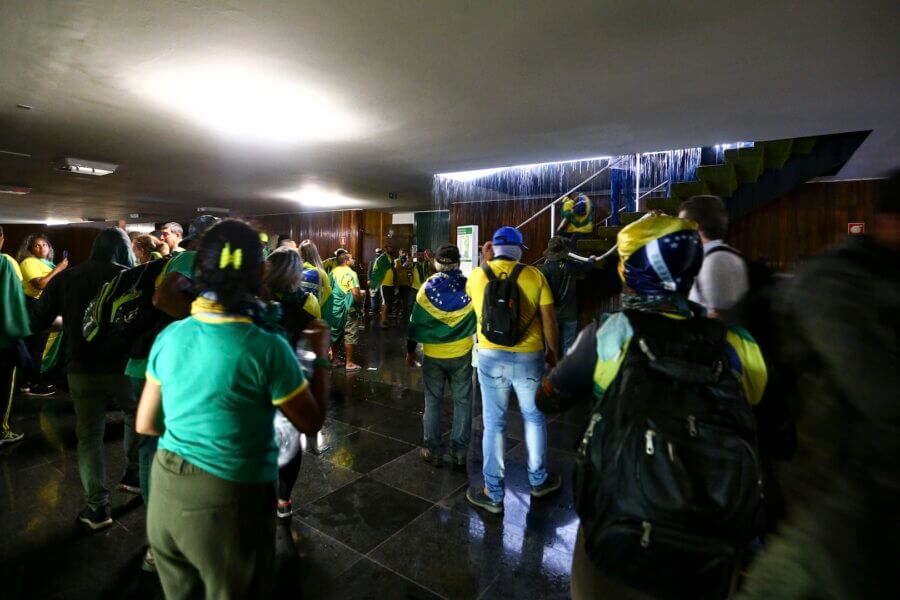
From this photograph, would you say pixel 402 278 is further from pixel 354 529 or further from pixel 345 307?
pixel 354 529

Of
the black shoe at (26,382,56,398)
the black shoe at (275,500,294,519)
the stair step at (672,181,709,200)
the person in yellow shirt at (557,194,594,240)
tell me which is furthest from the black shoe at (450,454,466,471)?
the black shoe at (26,382,56,398)

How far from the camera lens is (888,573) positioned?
2.49 feet

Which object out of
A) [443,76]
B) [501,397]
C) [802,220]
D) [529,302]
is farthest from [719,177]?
[501,397]

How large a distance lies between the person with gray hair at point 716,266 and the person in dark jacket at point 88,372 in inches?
122

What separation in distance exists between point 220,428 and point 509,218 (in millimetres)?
9225

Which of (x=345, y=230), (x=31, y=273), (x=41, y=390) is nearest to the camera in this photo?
(x=31, y=273)

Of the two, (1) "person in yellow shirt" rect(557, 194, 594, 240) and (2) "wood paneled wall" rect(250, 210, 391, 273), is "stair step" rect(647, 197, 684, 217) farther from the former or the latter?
(2) "wood paneled wall" rect(250, 210, 391, 273)

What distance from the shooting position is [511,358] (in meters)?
2.71

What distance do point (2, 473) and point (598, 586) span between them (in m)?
4.20

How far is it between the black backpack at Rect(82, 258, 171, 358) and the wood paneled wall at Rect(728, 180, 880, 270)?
9.40 m

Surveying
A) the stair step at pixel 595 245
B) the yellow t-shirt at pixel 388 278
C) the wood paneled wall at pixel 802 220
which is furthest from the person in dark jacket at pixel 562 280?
the wood paneled wall at pixel 802 220

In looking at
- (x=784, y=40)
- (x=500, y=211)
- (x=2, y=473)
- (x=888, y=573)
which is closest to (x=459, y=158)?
(x=500, y=211)

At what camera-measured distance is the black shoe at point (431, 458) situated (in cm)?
340

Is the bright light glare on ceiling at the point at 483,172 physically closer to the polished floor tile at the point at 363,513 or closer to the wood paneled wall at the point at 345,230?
the polished floor tile at the point at 363,513
